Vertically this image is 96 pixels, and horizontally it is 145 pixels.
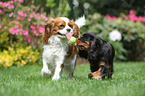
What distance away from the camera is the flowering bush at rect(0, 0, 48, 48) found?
6.70 meters

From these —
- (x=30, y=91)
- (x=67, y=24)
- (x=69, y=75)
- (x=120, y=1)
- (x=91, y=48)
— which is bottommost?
(x=69, y=75)

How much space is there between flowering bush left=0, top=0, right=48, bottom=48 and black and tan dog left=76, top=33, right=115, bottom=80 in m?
3.66

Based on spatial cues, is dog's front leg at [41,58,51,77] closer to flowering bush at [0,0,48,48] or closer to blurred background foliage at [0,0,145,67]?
blurred background foliage at [0,0,145,67]

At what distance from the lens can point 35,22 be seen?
7.25 meters

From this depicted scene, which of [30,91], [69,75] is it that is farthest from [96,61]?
[30,91]

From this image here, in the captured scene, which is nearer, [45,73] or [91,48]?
[91,48]

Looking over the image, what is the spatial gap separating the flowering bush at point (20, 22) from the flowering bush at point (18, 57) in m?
0.53

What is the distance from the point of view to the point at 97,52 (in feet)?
12.1

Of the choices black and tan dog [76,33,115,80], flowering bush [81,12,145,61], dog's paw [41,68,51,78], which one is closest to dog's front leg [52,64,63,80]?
dog's paw [41,68,51,78]

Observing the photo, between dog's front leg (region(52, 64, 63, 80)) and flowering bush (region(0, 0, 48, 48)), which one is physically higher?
flowering bush (region(0, 0, 48, 48))

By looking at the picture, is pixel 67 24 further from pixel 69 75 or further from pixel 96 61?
pixel 69 75

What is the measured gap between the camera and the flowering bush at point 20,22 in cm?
670

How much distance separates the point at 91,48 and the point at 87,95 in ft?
4.22

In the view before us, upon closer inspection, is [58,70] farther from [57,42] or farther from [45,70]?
[57,42]
